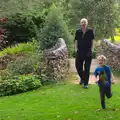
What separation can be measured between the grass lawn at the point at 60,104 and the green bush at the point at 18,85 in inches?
12.6

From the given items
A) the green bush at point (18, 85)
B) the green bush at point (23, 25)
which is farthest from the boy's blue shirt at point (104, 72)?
the green bush at point (23, 25)

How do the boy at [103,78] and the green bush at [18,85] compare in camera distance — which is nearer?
the boy at [103,78]

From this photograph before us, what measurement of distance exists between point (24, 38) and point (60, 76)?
12036mm

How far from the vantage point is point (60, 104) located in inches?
400

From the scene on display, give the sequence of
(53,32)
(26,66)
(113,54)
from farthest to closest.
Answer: (53,32) < (113,54) < (26,66)

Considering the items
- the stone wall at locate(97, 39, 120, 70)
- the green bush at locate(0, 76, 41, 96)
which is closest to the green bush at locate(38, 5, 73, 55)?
the stone wall at locate(97, 39, 120, 70)

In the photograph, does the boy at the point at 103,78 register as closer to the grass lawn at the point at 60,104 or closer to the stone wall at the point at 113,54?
the grass lawn at the point at 60,104

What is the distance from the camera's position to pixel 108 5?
24.8 metres

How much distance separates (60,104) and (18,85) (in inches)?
100

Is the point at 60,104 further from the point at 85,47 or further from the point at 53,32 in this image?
the point at 53,32

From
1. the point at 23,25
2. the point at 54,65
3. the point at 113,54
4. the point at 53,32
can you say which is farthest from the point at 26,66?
the point at 23,25

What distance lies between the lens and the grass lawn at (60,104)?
8852 mm

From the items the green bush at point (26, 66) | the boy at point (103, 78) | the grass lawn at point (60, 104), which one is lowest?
the grass lawn at point (60, 104)

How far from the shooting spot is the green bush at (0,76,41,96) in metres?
12.2
